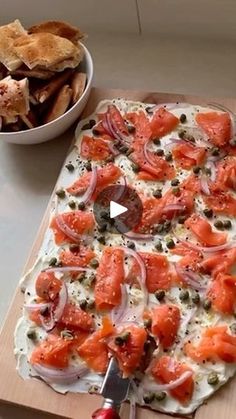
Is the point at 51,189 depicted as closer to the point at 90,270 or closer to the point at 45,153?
the point at 45,153

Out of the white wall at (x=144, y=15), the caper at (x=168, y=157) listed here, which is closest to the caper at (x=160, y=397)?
the caper at (x=168, y=157)

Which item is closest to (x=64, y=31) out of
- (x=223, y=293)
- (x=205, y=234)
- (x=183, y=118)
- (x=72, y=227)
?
(x=183, y=118)

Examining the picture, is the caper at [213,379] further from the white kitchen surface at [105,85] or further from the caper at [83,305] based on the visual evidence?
the white kitchen surface at [105,85]

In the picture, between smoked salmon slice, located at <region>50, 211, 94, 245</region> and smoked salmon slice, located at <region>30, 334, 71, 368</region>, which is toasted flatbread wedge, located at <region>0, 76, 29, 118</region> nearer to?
smoked salmon slice, located at <region>50, 211, 94, 245</region>

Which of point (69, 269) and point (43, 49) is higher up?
point (43, 49)

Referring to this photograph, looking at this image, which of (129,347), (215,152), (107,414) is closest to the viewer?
(107,414)

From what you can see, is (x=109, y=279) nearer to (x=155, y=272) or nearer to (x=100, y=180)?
(x=155, y=272)

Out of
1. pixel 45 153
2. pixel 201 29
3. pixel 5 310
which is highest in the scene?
pixel 201 29

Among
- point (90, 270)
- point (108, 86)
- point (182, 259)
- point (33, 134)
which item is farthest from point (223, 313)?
point (108, 86)
